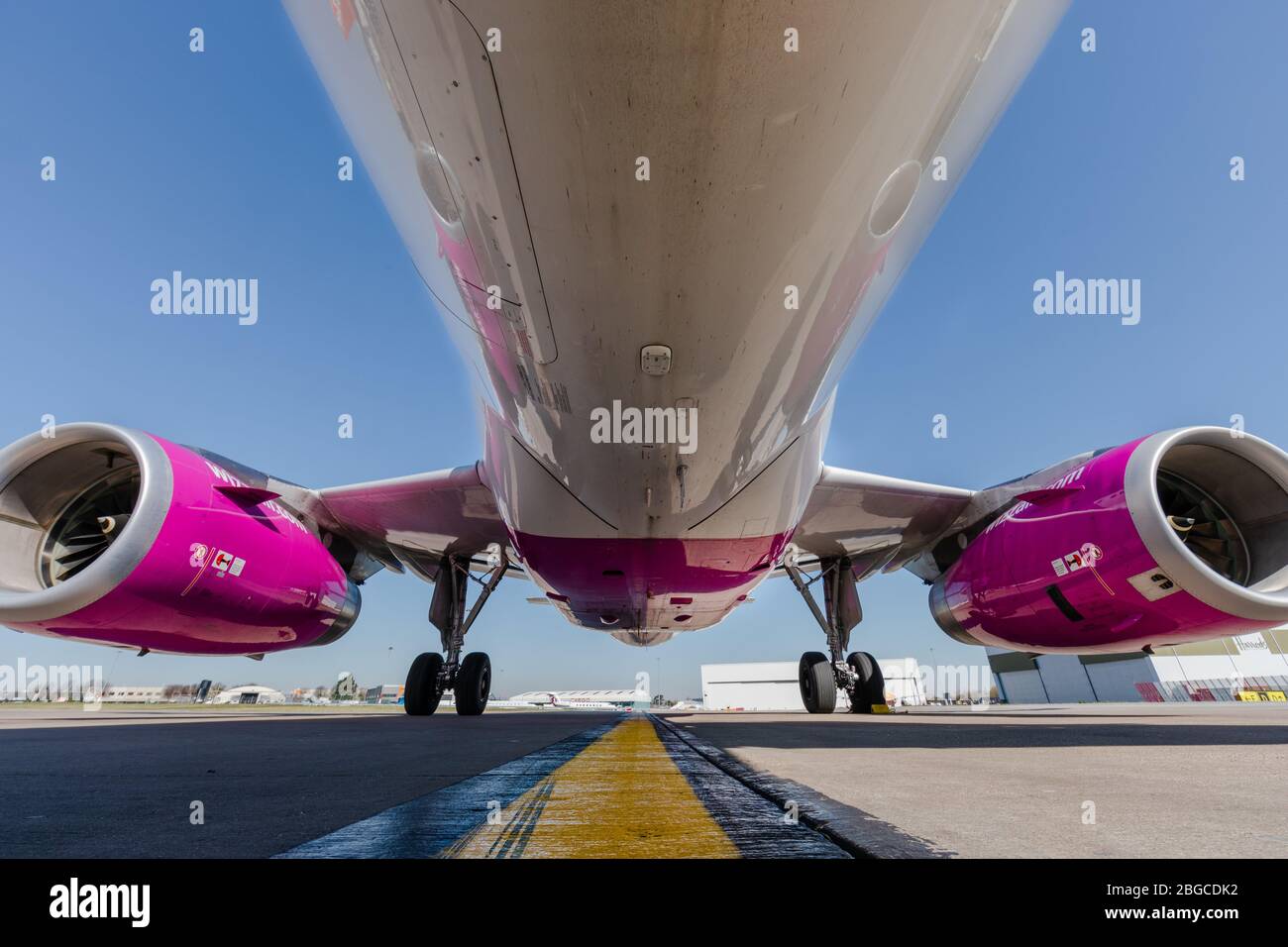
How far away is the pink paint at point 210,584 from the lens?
5.60m

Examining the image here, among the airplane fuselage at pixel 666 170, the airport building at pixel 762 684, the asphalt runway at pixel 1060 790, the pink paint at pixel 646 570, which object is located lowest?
the airport building at pixel 762 684

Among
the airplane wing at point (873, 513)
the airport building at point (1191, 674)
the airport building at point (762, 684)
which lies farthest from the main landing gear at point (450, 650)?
the airport building at point (762, 684)

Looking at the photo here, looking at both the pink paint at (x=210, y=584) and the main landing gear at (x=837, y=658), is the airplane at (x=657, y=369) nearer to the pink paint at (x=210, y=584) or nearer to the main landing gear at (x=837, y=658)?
the pink paint at (x=210, y=584)

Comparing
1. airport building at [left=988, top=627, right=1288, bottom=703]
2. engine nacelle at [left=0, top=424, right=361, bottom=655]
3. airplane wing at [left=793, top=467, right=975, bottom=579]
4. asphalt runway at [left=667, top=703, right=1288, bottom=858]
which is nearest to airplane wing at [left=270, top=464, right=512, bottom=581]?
engine nacelle at [left=0, top=424, right=361, bottom=655]

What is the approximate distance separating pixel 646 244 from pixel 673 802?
157cm

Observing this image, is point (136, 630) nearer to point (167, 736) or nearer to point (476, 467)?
point (167, 736)

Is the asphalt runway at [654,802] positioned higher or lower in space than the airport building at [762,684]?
higher

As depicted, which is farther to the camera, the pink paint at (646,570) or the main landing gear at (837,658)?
the main landing gear at (837,658)

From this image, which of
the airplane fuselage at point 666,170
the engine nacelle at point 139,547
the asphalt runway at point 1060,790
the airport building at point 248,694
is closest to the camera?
the asphalt runway at point 1060,790

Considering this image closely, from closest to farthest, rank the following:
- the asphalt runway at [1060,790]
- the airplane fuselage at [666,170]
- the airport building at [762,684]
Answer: the asphalt runway at [1060,790] → the airplane fuselage at [666,170] → the airport building at [762,684]

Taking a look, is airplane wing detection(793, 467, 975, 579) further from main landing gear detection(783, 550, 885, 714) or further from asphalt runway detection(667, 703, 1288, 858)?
asphalt runway detection(667, 703, 1288, 858)

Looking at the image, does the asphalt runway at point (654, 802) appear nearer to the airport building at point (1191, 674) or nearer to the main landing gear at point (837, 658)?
the main landing gear at point (837, 658)

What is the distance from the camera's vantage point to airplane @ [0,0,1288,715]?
1588mm
